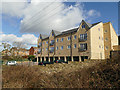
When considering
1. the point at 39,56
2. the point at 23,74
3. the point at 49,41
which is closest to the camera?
the point at 23,74

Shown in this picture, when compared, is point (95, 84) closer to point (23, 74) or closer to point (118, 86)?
point (118, 86)

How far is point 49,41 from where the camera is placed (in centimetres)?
3459

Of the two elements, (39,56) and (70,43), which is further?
(39,56)

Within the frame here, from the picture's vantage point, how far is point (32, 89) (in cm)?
545

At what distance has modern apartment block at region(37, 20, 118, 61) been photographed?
2341cm

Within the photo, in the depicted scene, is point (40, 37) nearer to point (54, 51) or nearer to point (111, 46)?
point (54, 51)

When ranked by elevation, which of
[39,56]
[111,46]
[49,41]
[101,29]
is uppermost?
[101,29]

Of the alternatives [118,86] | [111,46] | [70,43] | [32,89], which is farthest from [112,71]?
[111,46]

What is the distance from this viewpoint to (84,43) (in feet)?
79.2

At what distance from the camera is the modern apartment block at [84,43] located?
922 inches

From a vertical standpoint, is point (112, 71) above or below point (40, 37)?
below

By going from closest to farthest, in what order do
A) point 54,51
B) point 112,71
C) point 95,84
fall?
1. point 95,84
2. point 112,71
3. point 54,51

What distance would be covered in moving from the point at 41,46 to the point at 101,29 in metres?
23.7

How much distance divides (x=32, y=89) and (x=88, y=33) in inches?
824
